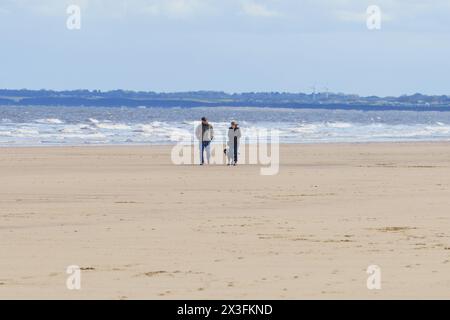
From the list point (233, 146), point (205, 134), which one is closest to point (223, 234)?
point (233, 146)

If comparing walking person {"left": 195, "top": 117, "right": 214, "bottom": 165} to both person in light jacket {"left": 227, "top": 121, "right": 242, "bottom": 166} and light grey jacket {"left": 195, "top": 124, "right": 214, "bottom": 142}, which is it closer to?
light grey jacket {"left": 195, "top": 124, "right": 214, "bottom": 142}

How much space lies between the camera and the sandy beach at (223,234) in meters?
9.63

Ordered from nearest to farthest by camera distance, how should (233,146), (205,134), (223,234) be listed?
(223,234) → (233,146) → (205,134)

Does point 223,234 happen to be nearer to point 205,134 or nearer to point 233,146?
point 233,146

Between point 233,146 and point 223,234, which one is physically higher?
point 223,234

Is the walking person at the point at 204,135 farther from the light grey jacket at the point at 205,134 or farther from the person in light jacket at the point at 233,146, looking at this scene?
the person in light jacket at the point at 233,146

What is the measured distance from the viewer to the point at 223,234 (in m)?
13.0

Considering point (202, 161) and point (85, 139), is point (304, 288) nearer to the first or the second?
point (202, 161)

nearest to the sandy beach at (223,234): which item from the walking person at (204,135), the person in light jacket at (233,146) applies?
the person in light jacket at (233,146)

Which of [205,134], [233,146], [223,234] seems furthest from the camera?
[205,134]

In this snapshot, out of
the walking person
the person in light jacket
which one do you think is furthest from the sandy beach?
the walking person

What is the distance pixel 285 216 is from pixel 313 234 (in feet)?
6.99

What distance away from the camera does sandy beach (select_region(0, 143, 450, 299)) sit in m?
9.63
